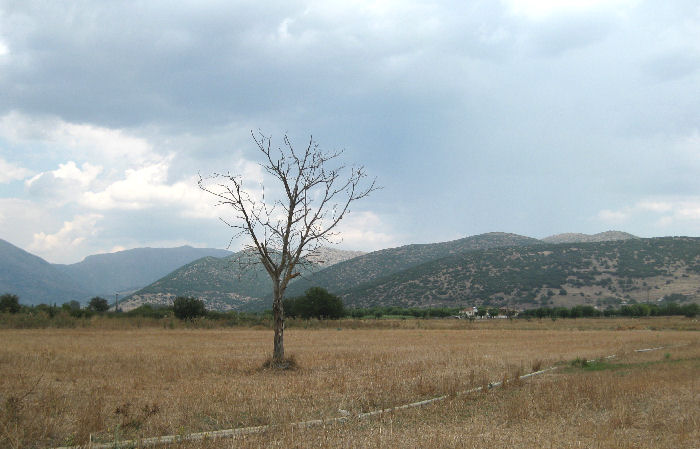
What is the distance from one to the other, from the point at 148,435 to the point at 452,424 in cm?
518

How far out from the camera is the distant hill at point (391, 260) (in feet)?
498

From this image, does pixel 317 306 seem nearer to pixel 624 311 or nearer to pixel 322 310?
pixel 322 310

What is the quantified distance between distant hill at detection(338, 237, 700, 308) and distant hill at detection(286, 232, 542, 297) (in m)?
21.8

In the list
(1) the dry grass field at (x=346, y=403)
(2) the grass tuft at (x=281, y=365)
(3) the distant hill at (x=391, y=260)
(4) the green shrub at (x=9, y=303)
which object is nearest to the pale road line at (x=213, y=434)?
(1) the dry grass field at (x=346, y=403)

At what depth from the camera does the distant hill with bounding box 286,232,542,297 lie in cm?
15188

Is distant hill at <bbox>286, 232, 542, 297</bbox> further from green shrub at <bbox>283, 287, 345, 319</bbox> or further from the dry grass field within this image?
the dry grass field

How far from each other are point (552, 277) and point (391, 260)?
Result: 218 feet

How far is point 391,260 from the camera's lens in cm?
16712

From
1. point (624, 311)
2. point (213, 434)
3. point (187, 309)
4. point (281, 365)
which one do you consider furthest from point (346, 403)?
point (624, 311)

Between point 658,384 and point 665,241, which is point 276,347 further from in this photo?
point 665,241

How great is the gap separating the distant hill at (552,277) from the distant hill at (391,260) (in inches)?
860

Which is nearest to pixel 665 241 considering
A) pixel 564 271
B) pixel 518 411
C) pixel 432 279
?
pixel 564 271

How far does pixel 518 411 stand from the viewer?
10.1m

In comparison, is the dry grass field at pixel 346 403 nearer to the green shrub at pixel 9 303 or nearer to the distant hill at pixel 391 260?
the green shrub at pixel 9 303
